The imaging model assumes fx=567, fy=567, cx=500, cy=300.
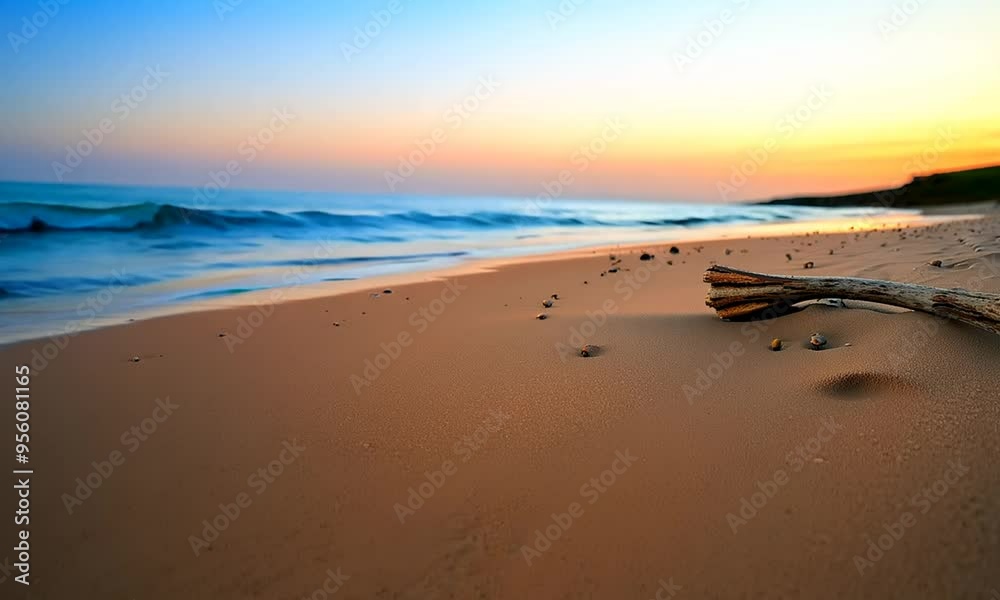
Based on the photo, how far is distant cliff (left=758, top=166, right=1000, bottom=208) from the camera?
45.0m

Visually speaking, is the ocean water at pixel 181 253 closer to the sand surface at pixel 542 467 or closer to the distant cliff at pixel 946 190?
the sand surface at pixel 542 467

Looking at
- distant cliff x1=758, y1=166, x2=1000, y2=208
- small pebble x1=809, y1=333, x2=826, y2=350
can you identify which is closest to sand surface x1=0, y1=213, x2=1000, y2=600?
small pebble x1=809, y1=333, x2=826, y2=350

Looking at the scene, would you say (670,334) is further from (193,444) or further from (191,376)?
(191,376)

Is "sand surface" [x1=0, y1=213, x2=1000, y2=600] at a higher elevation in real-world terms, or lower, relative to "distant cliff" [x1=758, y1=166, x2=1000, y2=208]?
higher

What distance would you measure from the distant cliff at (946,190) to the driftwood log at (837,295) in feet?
166

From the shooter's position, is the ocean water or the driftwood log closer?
the driftwood log

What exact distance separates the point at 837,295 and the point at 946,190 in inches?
2305

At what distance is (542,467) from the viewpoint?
7.41 ft

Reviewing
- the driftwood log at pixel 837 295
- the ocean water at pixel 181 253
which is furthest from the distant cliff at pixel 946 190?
the driftwood log at pixel 837 295

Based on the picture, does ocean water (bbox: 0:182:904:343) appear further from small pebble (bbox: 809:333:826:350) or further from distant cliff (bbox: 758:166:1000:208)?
distant cliff (bbox: 758:166:1000:208)

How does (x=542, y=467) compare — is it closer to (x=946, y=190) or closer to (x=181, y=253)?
(x=181, y=253)

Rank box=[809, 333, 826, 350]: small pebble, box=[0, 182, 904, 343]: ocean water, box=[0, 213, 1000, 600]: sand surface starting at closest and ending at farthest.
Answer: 1. box=[0, 213, 1000, 600]: sand surface
2. box=[809, 333, 826, 350]: small pebble
3. box=[0, 182, 904, 343]: ocean water

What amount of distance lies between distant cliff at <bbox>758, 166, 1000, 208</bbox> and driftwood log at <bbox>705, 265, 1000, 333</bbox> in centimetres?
5073

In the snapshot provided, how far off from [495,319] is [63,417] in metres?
3.00
